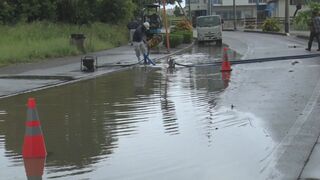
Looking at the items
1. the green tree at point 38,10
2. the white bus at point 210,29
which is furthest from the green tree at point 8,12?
the white bus at point 210,29

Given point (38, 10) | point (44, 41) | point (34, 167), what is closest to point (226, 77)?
point (34, 167)

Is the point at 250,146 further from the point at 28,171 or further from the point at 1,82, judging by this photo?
the point at 1,82

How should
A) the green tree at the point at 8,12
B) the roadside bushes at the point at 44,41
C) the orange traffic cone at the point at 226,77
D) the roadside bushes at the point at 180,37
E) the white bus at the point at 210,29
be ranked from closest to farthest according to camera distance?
the orange traffic cone at the point at 226,77 → the roadside bushes at the point at 44,41 → the green tree at the point at 8,12 → the roadside bushes at the point at 180,37 → the white bus at the point at 210,29

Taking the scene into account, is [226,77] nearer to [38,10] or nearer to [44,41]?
[44,41]

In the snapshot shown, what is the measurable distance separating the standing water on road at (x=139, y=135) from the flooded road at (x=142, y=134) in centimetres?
1

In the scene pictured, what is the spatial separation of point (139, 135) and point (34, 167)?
2.20 meters

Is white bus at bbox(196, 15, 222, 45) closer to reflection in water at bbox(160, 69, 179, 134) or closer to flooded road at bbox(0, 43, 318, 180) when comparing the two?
reflection in water at bbox(160, 69, 179, 134)

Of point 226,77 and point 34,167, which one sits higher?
point 34,167

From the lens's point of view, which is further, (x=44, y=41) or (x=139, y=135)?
(x=44, y=41)

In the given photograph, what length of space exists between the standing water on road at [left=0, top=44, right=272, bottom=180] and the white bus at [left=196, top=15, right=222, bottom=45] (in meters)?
26.7

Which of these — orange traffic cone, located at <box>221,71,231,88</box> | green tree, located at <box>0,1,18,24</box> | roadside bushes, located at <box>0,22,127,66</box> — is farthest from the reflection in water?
green tree, located at <box>0,1,18,24</box>

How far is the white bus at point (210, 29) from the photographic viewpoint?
1631 inches

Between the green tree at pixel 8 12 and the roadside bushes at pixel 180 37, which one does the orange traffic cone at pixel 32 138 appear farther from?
the roadside bushes at pixel 180 37

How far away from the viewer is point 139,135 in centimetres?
899
